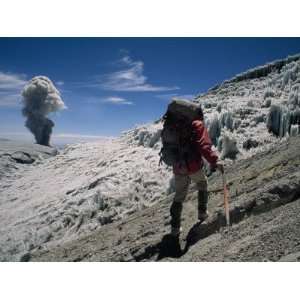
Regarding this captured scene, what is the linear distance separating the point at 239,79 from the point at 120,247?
12.6 m

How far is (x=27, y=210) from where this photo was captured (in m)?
10.0

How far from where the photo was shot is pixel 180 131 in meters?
4.91

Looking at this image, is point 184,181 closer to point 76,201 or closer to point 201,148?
point 201,148

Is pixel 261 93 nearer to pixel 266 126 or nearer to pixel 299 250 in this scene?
pixel 266 126

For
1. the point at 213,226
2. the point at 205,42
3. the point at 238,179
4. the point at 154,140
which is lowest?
the point at 213,226

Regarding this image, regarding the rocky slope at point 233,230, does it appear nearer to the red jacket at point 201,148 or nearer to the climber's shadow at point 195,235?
the climber's shadow at point 195,235

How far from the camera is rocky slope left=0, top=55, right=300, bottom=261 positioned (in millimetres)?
8320

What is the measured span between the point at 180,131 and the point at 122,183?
5.04 meters

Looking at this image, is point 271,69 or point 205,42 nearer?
point 205,42

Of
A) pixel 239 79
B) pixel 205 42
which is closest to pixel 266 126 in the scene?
pixel 205 42

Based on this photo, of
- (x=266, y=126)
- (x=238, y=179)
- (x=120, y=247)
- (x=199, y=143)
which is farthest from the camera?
(x=266, y=126)

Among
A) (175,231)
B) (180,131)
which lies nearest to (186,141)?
(180,131)

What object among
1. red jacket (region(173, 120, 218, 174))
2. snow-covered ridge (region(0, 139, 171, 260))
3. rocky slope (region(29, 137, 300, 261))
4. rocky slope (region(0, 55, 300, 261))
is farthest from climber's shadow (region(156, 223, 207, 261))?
snow-covered ridge (region(0, 139, 171, 260))

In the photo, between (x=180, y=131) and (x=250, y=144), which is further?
(x=250, y=144)
